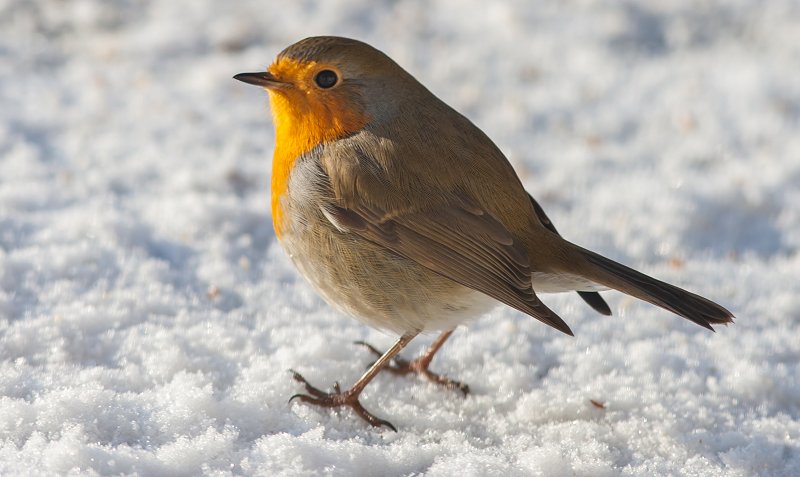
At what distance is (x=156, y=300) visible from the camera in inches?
147

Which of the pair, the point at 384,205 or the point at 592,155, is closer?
the point at 384,205

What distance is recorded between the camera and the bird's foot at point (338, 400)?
10.2ft

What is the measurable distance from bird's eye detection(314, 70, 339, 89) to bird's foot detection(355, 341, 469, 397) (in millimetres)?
950

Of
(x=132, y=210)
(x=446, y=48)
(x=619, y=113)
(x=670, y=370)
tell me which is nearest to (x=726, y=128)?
(x=619, y=113)

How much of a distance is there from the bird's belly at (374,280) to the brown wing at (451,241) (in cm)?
4

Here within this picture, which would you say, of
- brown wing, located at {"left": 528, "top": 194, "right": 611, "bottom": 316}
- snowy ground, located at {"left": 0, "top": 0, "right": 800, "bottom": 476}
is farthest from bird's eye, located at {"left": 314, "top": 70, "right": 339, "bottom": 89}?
snowy ground, located at {"left": 0, "top": 0, "right": 800, "bottom": 476}

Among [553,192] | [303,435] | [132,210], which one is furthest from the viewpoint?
[553,192]

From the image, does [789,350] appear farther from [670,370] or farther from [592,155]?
[592,155]

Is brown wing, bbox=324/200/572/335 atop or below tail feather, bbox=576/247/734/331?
atop

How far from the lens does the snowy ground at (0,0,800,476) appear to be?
9.59ft

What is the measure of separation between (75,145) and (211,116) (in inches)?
29.6

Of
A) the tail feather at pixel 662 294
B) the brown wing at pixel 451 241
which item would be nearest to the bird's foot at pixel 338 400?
the brown wing at pixel 451 241

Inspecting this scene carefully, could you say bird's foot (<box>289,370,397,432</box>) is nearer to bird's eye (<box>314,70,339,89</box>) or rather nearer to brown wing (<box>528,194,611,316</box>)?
brown wing (<box>528,194,611,316</box>)

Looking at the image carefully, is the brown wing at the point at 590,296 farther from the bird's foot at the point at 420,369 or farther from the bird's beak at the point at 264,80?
the bird's beak at the point at 264,80
